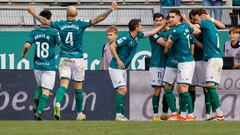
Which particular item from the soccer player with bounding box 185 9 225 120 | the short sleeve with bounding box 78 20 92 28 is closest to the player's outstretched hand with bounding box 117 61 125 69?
the short sleeve with bounding box 78 20 92 28

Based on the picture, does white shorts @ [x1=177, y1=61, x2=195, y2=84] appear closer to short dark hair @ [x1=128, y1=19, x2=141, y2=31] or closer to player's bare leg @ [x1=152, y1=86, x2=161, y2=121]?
player's bare leg @ [x1=152, y1=86, x2=161, y2=121]

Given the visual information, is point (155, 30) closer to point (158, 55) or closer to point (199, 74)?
point (158, 55)

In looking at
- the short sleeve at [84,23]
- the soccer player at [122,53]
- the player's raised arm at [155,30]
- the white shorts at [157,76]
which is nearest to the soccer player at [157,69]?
the white shorts at [157,76]

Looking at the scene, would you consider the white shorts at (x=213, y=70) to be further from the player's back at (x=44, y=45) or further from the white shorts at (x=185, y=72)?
the player's back at (x=44, y=45)

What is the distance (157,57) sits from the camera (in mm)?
19219

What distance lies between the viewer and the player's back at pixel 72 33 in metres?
18.8

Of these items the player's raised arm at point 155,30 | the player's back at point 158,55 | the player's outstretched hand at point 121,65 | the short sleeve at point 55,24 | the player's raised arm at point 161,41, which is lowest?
the player's outstretched hand at point 121,65

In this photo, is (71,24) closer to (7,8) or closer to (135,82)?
(135,82)
